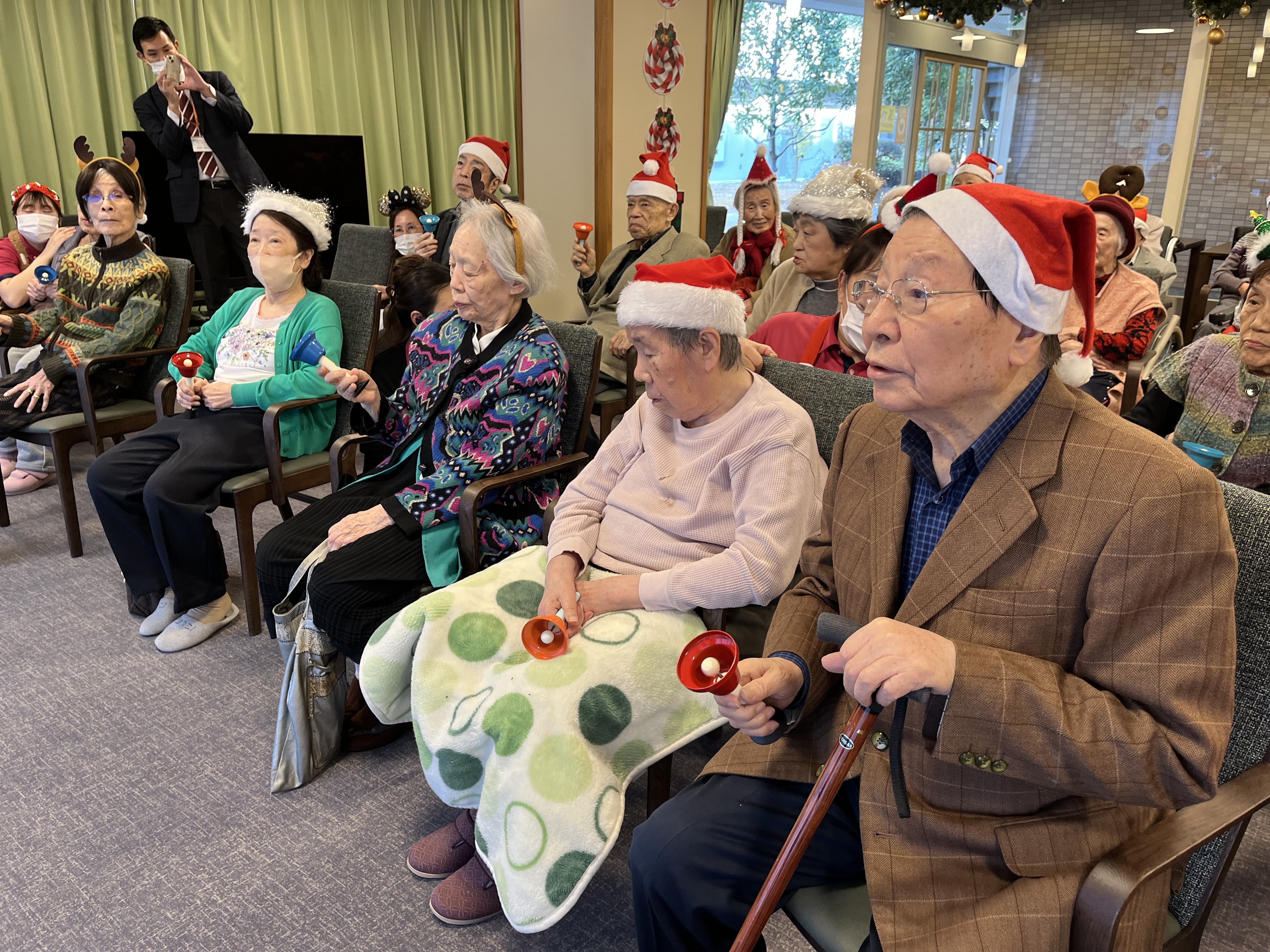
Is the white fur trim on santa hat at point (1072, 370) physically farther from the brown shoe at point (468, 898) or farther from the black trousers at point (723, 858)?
the brown shoe at point (468, 898)

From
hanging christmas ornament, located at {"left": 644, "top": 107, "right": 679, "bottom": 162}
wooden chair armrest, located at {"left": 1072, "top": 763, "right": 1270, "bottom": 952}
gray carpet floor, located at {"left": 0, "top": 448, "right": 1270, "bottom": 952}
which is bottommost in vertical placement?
gray carpet floor, located at {"left": 0, "top": 448, "right": 1270, "bottom": 952}

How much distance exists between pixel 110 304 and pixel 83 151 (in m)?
1.98

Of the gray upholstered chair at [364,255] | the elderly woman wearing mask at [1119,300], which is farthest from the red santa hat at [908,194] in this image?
the gray upholstered chair at [364,255]

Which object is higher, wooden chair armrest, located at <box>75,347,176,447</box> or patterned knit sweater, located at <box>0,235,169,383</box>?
patterned knit sweater, located at <box>0,235,169,383</box>

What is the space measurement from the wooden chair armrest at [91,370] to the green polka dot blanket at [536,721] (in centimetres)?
200

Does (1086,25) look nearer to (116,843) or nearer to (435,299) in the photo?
(435,299)

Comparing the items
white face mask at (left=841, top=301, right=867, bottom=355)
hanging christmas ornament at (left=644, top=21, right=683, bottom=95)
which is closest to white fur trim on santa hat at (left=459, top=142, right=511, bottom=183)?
hanging christmas ornament at (left=644, top=21, right=683, bottom=95)

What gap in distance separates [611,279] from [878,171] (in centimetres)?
549

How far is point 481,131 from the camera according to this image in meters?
6.28

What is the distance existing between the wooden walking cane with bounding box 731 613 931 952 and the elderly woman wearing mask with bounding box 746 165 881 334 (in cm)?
180

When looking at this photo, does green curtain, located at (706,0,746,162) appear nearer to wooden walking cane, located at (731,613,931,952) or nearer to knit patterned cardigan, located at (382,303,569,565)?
knit patterned cardigan, located at (382,303,569,565)

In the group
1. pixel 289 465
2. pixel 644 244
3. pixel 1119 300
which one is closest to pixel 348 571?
pixel 289 465

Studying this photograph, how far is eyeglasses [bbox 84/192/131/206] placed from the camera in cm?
325

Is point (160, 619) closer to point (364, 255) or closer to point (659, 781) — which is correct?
point (659, 781)
